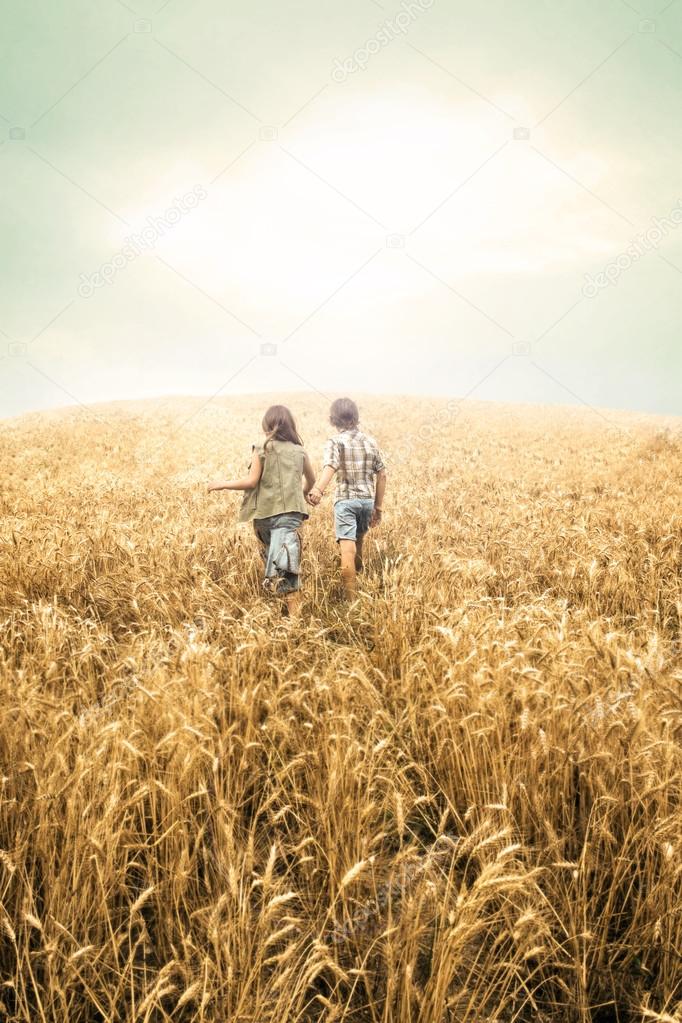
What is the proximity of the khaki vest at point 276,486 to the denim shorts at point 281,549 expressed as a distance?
0.31ft

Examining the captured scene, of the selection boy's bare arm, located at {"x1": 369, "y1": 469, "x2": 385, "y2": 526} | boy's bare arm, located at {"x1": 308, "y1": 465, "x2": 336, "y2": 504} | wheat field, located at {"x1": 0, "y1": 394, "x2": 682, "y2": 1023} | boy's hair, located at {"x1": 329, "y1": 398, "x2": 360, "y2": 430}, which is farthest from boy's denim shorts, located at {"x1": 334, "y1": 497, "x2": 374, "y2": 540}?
boy's hair, located at {"x1": 329, "y1": 398, "x2": 360, "y2": 430}

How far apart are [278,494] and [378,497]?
1.35 metres

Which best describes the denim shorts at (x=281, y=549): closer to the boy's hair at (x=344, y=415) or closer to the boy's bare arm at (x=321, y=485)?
the boy's bare arm at (x=321, y=485)

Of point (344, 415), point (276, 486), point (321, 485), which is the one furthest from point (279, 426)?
point (344, 415)

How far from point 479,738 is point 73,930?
1667mm

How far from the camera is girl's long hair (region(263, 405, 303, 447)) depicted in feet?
17.9

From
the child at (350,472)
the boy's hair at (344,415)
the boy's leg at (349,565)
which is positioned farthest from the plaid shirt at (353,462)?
the boy's leg at (349,565)

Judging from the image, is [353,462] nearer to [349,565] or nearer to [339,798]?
[349,565]

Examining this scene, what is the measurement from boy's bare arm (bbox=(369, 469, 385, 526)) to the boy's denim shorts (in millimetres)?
206

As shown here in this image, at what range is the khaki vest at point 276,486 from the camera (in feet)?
17.6

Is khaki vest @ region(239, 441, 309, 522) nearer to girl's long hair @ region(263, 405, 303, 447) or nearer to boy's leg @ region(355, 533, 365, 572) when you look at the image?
girl's long hair @ region(263, 405, 303, 447)

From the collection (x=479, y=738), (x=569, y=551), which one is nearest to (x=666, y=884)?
(x=479, y=738)

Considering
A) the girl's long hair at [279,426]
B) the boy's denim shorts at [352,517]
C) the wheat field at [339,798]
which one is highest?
the girl's long hair at [279,426]

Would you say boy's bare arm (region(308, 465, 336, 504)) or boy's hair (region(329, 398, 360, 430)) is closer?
boy's bare arm (region(308, 465, 336, 504))
